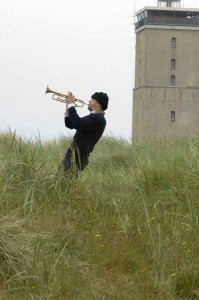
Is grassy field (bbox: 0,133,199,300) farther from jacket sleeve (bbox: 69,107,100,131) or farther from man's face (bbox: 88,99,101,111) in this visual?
man's face (bbox: 88,99,101,111)

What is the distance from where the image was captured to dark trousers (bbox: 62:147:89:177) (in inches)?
276

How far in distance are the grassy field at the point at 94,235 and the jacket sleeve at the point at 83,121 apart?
0.45 meters

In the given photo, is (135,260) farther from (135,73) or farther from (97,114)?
(135,73)

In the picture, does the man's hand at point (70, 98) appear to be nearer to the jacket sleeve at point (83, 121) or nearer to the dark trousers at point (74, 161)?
the jacket sleeve at point (83, 121)

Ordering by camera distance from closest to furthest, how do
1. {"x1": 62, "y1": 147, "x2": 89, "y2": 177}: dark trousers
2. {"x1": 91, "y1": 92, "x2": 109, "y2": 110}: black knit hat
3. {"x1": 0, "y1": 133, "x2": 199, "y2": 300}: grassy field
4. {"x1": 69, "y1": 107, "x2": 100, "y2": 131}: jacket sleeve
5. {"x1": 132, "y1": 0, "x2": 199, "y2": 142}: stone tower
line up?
{"x1": 0, "y1": 133, "x2": 199, "y2": 300}: grassy field, {"x1": 62, "y1": 147, "x2": 89, "y2": 177}: dark trousers, {"x1": 69, "y1": 107, "x2": 100, "y2": 131}: jacket sleeve, {"x1": 91, "y1": 92, "x2": 109, "y2": 110}: black knit hat, {"x1": 132, "y1": 0, "x2": 199, "y2": 142}: stone tower

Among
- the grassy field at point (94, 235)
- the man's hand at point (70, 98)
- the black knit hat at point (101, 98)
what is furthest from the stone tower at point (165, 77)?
the grassy field at point (94, 235)

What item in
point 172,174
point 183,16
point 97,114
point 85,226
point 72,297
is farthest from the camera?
point 183,16

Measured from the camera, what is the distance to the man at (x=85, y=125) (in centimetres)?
731

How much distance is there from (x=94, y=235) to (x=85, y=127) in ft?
6.25

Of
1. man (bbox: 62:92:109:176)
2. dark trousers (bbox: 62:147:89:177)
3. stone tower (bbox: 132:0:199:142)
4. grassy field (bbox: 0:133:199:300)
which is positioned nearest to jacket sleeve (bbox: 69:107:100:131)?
man (bbox: 62:92:109:176)

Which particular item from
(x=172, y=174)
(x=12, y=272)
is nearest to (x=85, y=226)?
(x=12, y=272)

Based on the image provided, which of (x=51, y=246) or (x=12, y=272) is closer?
(x=12, y=272)

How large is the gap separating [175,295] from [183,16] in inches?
2795

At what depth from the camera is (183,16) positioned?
74.2m
